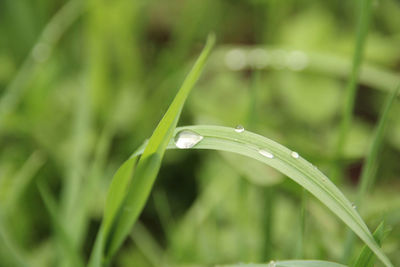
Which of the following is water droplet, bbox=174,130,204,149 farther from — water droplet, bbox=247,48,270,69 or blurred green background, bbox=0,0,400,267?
water droplet, bbox=247,48,270,69

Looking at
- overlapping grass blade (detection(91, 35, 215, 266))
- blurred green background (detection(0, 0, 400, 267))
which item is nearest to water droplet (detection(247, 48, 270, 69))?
blurred green background (detection(0, 0, 400, 267))

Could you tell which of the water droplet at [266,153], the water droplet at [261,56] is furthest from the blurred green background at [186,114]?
the water droplet at [266,153]

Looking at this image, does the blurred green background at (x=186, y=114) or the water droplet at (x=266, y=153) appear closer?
the water droplet at (x=266, y=153)

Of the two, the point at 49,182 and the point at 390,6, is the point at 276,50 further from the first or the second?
the point at 49,182

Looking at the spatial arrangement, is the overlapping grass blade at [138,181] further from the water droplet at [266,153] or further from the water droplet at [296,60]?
the water droplet at [296,60]

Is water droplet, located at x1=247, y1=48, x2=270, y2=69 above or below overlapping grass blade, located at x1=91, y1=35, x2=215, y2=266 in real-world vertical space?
above

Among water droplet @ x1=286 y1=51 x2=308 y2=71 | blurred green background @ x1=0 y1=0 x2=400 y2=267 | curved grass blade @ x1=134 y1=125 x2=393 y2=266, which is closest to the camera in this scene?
curved grass blade @ x1=134 y1=125 x2=393 y2=266

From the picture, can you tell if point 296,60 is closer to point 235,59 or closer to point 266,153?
point 235,59

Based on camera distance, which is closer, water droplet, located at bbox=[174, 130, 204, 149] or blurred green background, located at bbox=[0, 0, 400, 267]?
water droplet, located at bbox=[174, 130, 204, 149]
